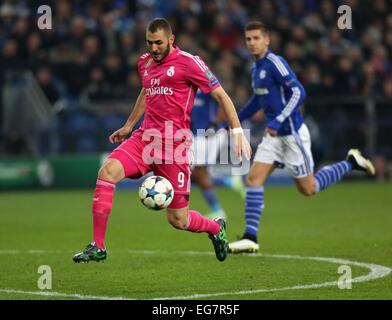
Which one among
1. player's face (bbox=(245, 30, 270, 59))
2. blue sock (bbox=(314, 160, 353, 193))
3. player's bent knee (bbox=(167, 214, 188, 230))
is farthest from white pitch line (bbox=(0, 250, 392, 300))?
player's face (bbox=(245, 30, 270, 59))

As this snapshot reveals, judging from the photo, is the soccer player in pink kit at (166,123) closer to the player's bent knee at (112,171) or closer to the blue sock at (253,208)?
the player's bent knee at (112,171)

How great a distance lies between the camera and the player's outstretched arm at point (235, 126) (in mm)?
6438

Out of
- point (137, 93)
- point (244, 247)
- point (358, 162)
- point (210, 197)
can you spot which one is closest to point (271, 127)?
point (244, 247)

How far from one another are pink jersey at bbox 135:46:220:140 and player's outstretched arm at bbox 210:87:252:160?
120mm

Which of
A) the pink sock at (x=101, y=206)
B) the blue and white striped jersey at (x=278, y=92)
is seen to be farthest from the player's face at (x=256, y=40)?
the pink sock at (x=101, y=206)

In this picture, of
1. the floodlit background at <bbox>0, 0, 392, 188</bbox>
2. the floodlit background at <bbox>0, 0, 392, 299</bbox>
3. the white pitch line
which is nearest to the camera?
the white pitch line

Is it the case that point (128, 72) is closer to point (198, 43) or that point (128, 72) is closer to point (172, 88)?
point (198, 43)

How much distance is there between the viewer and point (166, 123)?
6.98 m

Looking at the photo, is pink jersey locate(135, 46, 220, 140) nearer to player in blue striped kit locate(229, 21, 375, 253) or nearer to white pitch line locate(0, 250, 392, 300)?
white pitch line locate(0, 250, 392, 300)

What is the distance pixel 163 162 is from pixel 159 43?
3.45 ft

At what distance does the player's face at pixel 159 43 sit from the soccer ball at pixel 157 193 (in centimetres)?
107

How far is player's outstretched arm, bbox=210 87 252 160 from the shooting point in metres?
6.44

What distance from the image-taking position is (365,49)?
830 inches
